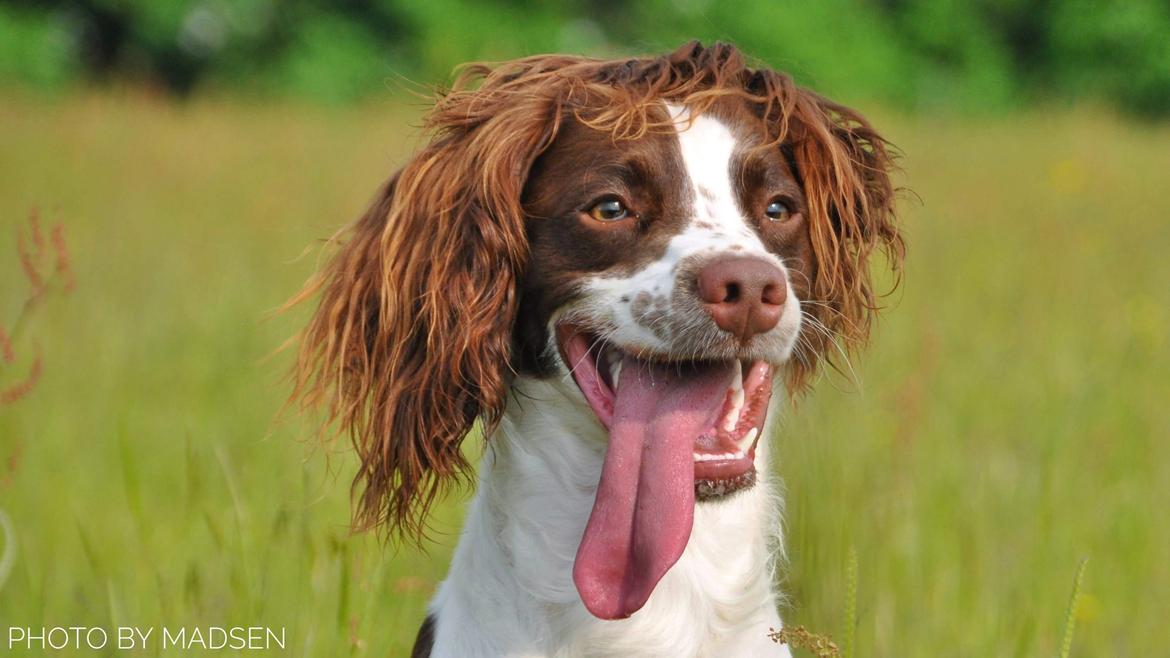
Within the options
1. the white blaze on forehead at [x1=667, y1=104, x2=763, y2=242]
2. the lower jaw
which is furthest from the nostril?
the lower jaw

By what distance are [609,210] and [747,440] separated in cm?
53

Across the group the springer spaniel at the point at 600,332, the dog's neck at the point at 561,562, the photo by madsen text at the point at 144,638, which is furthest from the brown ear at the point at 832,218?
the photo by madsen text at the point at 144,638

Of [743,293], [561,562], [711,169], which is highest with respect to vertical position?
[711,169]

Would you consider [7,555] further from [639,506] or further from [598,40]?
[598,40]

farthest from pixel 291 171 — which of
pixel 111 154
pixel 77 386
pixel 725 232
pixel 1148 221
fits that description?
pixel 725 232

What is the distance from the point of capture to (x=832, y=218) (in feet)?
9.41

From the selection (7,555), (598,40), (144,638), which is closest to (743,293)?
(144,638)

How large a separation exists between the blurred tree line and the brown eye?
51.8 feet

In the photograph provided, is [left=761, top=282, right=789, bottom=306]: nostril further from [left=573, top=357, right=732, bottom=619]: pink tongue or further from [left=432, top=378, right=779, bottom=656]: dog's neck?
[left=432, top=378, right=779, bottom=656]: dog's neck

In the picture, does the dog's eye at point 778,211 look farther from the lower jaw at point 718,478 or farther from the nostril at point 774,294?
the lower jaw at point 718,478

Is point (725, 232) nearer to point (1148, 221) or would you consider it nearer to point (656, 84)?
point (656, 84)

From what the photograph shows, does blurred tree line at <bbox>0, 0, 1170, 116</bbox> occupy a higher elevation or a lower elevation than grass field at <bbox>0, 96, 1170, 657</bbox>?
higher

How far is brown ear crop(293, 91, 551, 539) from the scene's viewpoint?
2627 mm

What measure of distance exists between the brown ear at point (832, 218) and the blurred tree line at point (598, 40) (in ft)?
50.8
